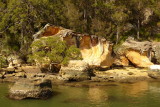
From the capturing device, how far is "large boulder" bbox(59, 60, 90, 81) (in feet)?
83.6

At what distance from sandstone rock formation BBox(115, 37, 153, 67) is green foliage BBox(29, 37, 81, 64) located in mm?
10330

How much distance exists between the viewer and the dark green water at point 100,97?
17078mm

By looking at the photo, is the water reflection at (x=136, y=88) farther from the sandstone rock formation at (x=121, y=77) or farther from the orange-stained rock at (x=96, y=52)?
the orange-stained rock at (x=96, y=52)

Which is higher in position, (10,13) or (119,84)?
(10,13)

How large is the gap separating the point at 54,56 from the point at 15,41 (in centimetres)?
1790

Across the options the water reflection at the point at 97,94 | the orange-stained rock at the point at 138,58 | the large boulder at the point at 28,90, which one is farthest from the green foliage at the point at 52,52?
the orange-stained rock at the point at 138,58

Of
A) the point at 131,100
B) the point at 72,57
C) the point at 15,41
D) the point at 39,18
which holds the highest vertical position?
the point at 39,18

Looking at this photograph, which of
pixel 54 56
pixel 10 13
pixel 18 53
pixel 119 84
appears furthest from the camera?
pixel 10 13

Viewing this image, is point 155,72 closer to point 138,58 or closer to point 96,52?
point 138,58

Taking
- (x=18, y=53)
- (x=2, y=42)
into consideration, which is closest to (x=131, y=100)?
(x=18, y=53)

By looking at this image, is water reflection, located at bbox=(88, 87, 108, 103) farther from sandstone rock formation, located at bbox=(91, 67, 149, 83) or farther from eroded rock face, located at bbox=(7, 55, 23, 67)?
eroded rock face, located at bbox=(7, 55, 23, 67)

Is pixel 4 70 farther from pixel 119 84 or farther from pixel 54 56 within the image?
pixel 119 84

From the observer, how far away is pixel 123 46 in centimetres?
3650

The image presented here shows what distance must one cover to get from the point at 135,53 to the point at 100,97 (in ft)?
60.5
